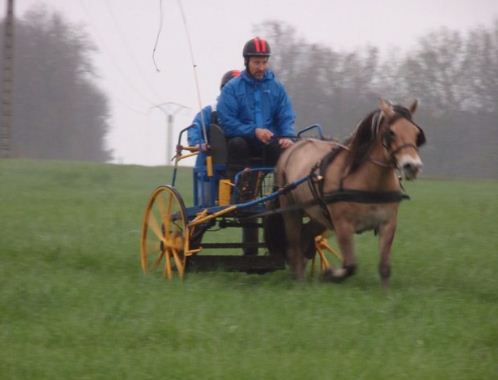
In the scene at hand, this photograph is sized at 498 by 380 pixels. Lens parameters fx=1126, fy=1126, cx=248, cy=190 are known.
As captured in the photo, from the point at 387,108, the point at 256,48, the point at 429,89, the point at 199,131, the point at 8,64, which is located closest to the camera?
the point at 387,108

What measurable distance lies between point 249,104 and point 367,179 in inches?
73.8

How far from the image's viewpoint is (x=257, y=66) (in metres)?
10.4

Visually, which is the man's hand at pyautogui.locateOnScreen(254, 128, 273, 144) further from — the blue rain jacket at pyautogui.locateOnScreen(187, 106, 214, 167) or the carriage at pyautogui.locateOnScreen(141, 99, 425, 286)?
the blue rain jacket at pyautogui.locateOnScreen(187, 106, 214, 167)

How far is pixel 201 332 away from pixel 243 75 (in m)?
3.92

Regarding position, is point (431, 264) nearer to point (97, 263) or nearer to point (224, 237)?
point (97, 263)

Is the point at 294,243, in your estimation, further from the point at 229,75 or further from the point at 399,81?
the point at 399,81

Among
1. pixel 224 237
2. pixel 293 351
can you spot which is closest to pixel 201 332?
pixel 293 351

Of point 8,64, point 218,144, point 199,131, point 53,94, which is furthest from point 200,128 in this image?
point 53,94

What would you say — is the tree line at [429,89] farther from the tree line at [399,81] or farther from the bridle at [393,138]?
the bridle at [393,138]

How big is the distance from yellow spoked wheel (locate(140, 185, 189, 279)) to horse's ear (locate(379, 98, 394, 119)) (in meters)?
2.27

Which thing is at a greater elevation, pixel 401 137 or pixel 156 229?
pixel 401 137

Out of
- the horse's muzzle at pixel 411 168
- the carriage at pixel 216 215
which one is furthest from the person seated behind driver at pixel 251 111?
the horse's muzzle at pixel 411 168

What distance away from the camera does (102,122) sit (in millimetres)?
74000

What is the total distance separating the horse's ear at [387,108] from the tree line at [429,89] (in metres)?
37.5
